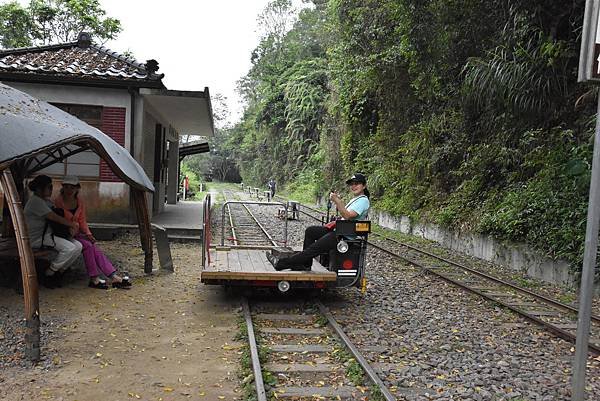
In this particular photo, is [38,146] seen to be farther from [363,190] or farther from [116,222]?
[116,222]

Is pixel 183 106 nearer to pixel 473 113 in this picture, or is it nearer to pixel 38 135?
pixel 473 113

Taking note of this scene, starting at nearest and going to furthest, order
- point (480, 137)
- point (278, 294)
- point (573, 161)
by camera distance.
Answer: point (278, 294) < point (573, 161) < point (480, 137)

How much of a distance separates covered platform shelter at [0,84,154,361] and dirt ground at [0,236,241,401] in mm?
484

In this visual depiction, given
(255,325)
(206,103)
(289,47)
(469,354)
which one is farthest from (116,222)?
(289,47)

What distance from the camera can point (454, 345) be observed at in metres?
5.49

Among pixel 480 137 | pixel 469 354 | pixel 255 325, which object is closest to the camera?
pixel 469 354

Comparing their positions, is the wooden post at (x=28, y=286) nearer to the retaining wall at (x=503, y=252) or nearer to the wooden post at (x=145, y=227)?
the wooden post at (x=145, y=227)

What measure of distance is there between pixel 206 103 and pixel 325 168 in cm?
1792

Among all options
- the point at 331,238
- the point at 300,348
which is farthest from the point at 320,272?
the point at 300,348

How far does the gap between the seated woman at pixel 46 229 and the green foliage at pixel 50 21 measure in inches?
801

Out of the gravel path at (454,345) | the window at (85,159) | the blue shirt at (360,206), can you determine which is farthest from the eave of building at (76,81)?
the gravel path at (454,345)

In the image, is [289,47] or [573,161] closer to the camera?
[573,161]

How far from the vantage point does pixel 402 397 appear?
162 inches

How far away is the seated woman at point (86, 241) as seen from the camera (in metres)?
7.30
